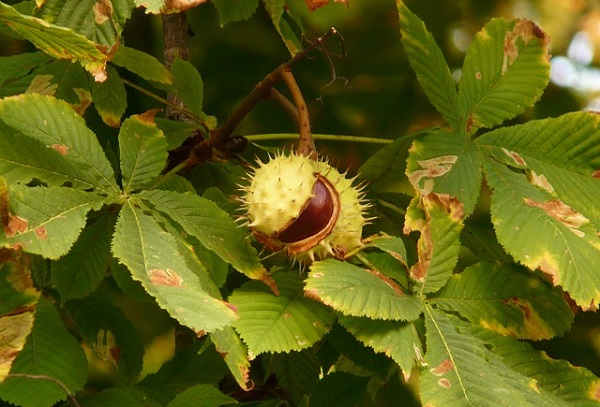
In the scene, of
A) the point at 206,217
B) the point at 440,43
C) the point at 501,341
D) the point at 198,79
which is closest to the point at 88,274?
the point at 206,217

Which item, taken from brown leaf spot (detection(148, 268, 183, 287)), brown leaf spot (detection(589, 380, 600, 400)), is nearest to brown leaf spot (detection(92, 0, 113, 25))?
brown leaf spot (detection(148, 268, 183, 287))

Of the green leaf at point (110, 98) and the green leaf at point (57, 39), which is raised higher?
the green leaf at point (57, 39)

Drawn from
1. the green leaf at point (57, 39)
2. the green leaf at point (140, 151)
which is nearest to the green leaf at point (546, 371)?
the green leaf at point (140, 151)

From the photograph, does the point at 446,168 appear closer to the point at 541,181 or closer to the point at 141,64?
the point at 541,181

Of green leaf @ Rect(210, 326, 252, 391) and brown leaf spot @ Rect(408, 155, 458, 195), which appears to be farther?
brown leaf spot @ Rect(408, 155, 458, 195)

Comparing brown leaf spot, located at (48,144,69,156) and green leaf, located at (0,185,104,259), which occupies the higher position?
brown leaf spot, located at (48,144,69,156)

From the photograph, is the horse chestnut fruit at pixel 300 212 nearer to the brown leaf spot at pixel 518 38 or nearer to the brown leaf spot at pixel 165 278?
the brown leaf spot at pixel 165 278

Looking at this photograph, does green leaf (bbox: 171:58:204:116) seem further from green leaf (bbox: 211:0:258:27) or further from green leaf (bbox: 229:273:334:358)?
green leaf (bbox: 229:273:334:358)
